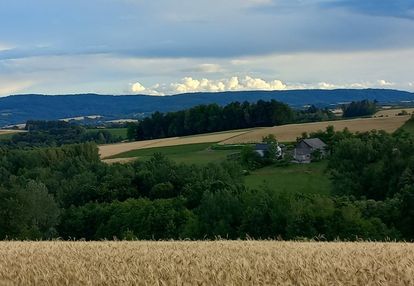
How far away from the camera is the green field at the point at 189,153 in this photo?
8288 centimetres

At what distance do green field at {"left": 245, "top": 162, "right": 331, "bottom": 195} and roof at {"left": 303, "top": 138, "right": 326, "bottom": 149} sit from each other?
16.5 ft

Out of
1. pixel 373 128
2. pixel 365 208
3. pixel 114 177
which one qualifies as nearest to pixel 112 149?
pixel 114 177

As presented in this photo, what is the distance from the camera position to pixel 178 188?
2699 inches

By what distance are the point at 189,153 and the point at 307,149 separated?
1716cm

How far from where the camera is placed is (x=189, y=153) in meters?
89.6

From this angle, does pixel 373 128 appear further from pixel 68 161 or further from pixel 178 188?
pixel 68 161

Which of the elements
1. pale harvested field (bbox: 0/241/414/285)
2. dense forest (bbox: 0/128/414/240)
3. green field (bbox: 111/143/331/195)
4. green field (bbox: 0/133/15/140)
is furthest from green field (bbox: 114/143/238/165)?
pale harvested field (bbox: 0/241/414/285)

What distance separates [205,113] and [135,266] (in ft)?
385

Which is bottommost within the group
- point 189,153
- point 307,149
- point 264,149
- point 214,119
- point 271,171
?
point 271,171

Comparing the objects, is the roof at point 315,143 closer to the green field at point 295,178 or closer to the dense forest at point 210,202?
the dense forest at point 210,202

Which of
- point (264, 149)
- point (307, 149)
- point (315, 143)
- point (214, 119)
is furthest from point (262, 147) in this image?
point (214, 119)

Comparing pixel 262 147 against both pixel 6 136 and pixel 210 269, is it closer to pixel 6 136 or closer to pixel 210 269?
pixel 210 269

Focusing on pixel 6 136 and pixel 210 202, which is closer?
pixel 210 202

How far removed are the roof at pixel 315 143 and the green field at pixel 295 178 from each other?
5032 millimetres
